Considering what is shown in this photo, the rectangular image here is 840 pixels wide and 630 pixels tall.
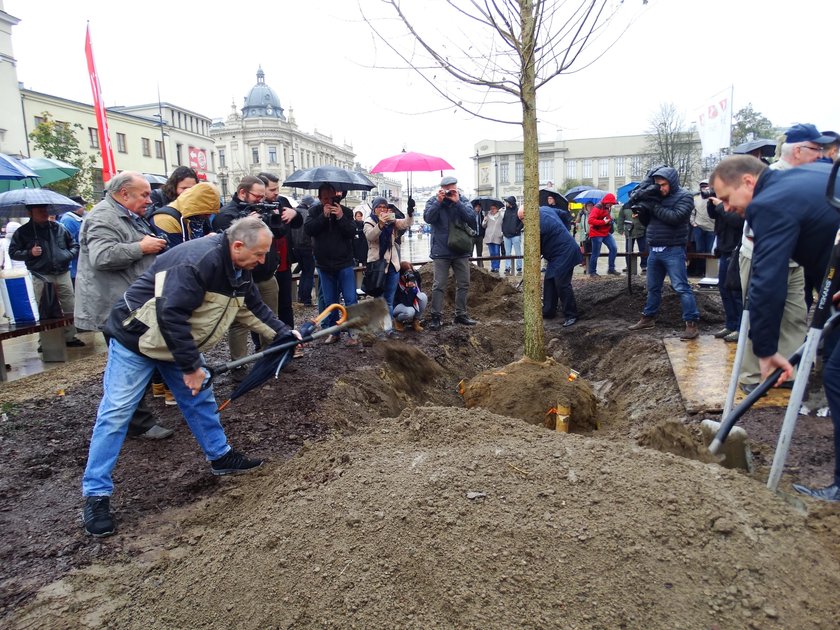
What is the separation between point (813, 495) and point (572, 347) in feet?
15.6

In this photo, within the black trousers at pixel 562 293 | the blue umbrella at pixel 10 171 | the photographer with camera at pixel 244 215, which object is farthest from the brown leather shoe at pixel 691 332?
the blue umbrella at pixel 10 171

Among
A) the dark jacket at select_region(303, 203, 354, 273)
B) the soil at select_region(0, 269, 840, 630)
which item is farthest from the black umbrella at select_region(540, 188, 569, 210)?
the soil at select_region(0, 269, 840, 630)

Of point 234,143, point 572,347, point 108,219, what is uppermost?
point 234,143

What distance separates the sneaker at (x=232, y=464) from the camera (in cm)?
380

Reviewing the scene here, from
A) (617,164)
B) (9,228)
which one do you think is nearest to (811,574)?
(9,228)

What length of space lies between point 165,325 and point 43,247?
577 centimetres

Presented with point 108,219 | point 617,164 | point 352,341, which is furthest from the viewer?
point 617,164

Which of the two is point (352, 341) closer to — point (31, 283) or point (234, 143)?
point (31, 283)

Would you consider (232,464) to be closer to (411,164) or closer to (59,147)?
(411,164)

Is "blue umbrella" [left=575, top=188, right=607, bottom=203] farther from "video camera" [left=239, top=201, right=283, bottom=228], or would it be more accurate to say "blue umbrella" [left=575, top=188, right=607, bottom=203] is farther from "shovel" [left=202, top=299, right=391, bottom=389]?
"video camera" [left=239, top=201, right=283, bottom=228]

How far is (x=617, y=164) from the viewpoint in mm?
67750

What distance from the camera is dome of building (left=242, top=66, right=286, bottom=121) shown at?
89188mm

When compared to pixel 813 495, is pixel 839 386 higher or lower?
higher

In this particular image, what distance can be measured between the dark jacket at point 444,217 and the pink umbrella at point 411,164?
1.07m
